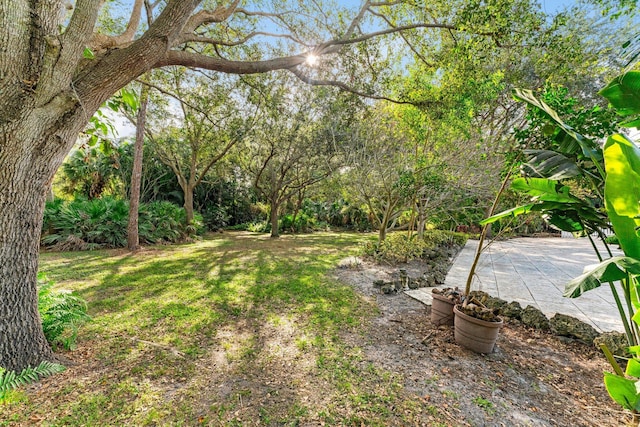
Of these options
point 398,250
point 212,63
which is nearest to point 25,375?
point 212,63

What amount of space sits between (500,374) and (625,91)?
2.75 meters

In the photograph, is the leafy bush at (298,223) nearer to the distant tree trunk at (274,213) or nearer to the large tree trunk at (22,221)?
the distant tree trunk at (274,213)

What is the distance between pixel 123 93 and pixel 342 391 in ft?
13.0

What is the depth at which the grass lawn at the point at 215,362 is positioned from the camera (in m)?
2.10

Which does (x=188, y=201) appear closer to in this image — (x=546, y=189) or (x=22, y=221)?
(x=22, y=221)

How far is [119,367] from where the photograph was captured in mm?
2627

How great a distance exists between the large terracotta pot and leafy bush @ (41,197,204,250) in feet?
34.5

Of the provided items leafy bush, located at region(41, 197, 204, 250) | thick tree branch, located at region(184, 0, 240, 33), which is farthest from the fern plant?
leafy bush, located at region(41, 197, 204, 250)

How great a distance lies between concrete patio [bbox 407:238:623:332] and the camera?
14.1 feet

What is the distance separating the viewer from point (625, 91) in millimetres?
1982

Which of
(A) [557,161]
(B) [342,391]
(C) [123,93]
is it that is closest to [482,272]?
(A) [557,161]

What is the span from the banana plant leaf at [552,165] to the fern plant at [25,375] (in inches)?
184

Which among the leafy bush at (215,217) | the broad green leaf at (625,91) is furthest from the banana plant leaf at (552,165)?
the leafy bush at (215,217)

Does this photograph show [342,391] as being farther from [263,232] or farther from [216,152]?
[263,232]
